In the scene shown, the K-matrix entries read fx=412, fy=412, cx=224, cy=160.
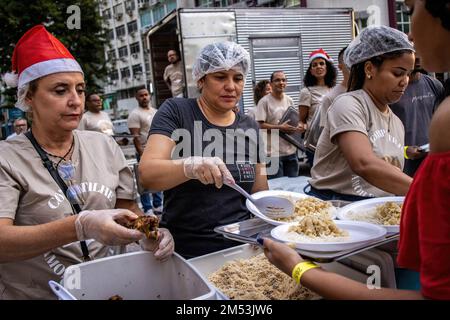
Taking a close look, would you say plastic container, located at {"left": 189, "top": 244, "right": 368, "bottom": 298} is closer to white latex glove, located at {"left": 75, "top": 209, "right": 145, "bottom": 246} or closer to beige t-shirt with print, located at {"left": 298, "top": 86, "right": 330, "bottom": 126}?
white latex glove, located at {"left": 75, "top": 209, "right": 145, "bottom": 246}

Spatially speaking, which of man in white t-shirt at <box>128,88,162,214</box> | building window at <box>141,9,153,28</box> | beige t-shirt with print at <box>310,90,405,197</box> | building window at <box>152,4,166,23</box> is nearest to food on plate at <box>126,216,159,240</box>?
beige t-shirt with print at <box>310,90,405,197</box>

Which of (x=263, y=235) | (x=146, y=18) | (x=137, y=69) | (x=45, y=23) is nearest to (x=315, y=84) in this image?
(x=263, y=235)

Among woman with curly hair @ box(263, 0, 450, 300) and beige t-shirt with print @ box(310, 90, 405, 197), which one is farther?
beige t-shirt with print @ box(310, 90, 405, 197)

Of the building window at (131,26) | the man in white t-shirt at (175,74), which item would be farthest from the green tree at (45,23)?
the building window at (131,26)

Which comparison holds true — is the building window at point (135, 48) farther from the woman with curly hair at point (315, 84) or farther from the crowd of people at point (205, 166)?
the crowd of people at point (205, 166)

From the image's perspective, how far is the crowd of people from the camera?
1073mm

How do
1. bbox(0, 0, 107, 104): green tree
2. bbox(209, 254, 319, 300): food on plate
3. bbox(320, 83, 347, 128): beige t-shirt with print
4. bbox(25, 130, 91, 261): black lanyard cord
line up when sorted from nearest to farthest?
bbox(209, 254, 319, 300): food on plate
bbox(25, 130, 91, 261): black lanyard cord
bbox(320, 83, 347, 128): beige t-shirt with print
bbox(0, 0, 107, 104): green tree

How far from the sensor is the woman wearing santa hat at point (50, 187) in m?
1.57

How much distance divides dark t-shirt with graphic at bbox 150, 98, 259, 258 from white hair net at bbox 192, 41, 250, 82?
21cm

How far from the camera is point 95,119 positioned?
6957mm

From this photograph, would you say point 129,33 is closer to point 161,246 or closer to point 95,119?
point 95,119

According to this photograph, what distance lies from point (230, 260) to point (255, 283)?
198 mm
